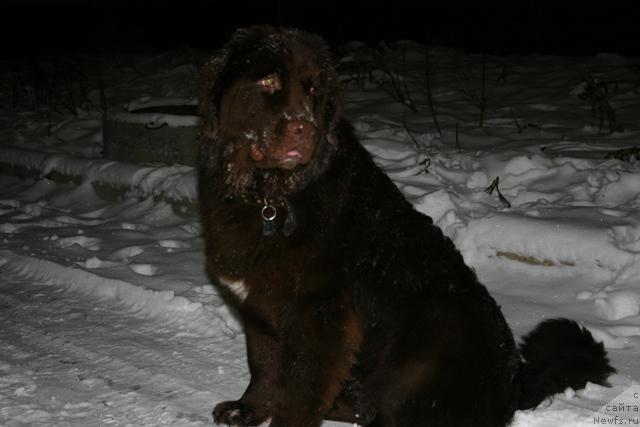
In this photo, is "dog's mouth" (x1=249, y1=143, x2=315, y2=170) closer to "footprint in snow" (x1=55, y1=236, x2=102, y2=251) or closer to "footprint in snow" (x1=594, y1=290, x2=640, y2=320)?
"footprint in snow" (x1=594, y1=290, x2=640, y2=320)

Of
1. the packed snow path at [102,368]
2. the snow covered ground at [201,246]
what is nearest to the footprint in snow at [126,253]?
the snow covered ground at [201,246]

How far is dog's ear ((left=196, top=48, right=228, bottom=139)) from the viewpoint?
2873 millimetres

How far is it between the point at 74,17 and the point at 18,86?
4.80 meters

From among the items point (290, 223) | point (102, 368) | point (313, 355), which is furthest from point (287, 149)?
point (102, 368)

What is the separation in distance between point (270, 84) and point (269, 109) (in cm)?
11

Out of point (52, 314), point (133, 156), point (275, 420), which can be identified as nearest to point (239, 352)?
point (275, 420)

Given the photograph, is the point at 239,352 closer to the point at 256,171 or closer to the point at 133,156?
the point at 256,171

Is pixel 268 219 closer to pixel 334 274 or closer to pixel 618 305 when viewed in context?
pixel 334 274

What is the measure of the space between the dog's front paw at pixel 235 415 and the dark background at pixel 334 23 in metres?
9.87

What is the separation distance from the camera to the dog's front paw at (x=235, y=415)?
313 centimetres

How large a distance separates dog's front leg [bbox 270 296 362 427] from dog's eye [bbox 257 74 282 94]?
3.05ft

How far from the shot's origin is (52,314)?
172 inches

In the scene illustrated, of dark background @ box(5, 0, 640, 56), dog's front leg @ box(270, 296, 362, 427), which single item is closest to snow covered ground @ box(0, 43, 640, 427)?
dog's front leg @ box(270, 296, 362, 427)

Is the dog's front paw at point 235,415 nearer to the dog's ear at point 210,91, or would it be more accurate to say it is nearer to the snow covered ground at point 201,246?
the snow covered ground at point 201,246
